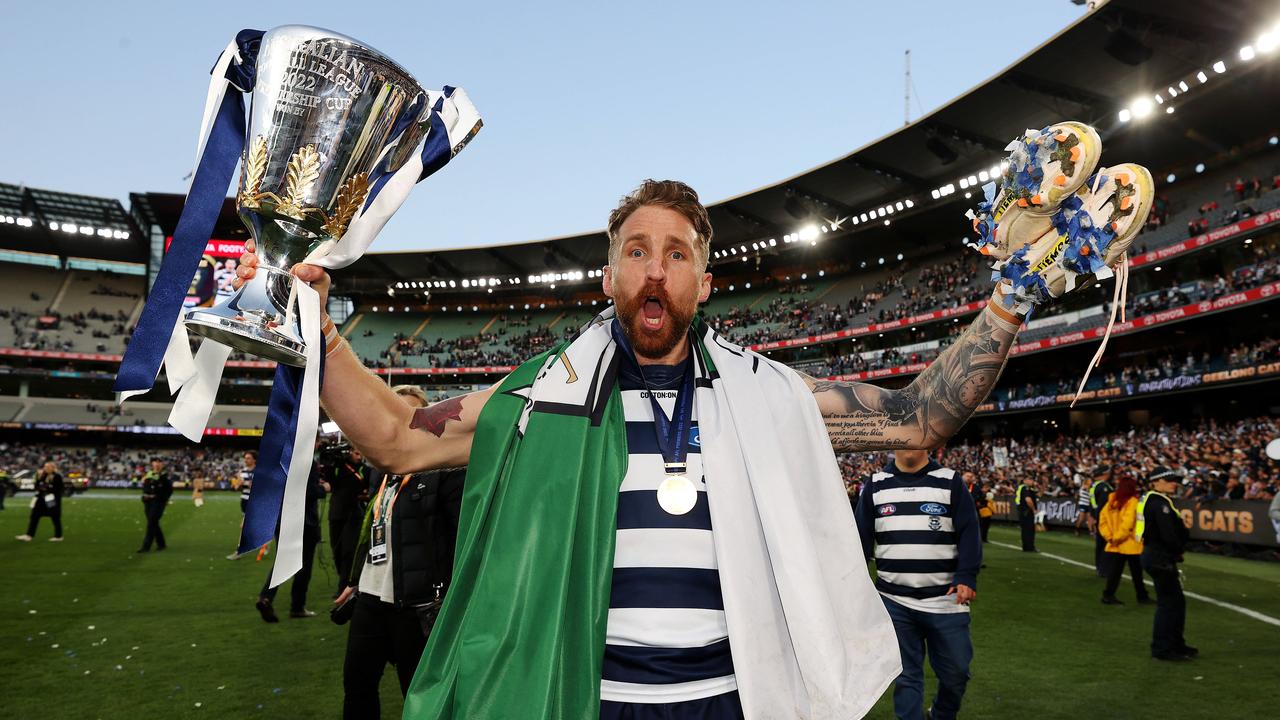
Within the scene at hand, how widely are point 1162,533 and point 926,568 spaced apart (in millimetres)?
4442

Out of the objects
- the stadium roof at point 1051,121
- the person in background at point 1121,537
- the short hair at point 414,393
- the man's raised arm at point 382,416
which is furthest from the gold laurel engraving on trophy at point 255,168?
the stadium roof at point 1051,121

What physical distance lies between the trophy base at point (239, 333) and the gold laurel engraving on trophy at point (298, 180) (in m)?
0.29

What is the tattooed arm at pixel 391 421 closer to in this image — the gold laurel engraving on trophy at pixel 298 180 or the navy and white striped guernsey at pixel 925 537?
the gold laurel engraving on trophy at pixel 298 180

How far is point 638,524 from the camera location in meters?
1.93

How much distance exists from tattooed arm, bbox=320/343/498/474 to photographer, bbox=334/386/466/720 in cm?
245

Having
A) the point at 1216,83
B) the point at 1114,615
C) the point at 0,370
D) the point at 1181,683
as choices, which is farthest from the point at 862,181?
the point at 0,370

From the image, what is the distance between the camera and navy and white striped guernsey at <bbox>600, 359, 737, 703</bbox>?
1.82m

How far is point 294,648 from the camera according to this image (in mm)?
7660

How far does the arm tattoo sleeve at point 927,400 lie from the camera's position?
6.49 ft

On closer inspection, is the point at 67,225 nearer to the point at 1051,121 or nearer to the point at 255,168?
the point at 1051,121

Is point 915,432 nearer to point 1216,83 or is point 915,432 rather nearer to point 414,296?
point 1216,83

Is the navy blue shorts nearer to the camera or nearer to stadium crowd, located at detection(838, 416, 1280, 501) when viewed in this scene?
the camera

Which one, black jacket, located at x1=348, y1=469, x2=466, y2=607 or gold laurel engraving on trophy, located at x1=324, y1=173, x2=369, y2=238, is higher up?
gold laurel engraving on trophy, located at x1=324, y1=173, x2=369, y2=238

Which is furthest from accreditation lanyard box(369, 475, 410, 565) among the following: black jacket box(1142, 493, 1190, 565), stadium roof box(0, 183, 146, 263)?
stadium roof box(0, 183, 146, 263)
